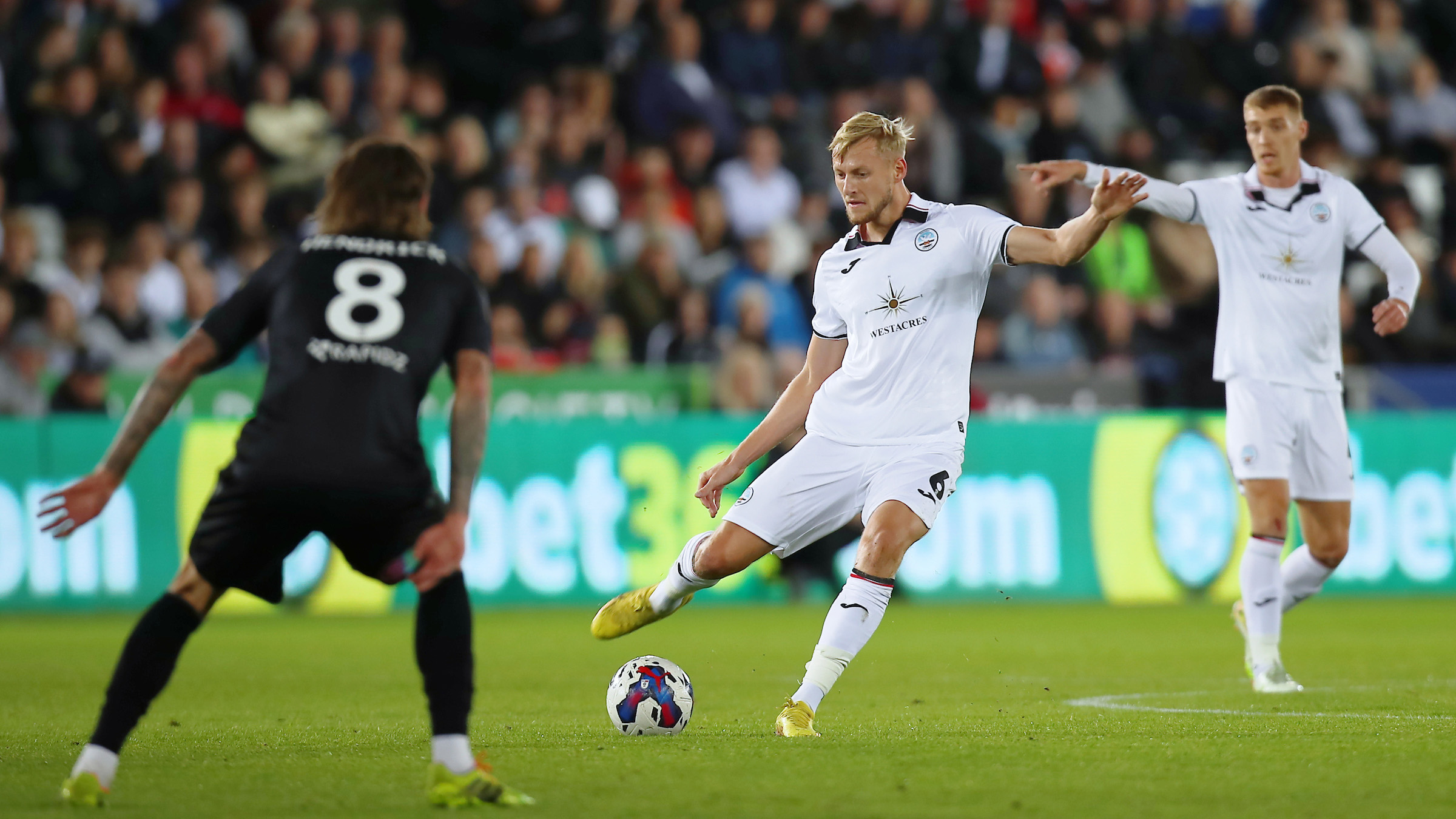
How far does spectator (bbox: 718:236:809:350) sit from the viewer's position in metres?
16.6

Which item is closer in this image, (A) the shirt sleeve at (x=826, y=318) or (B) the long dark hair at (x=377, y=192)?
(B) the long dark hair at (x=377, y=192)

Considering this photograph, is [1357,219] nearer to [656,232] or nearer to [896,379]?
[896,379]

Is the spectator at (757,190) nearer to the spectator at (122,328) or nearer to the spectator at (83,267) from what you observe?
the spectator at (122,328)

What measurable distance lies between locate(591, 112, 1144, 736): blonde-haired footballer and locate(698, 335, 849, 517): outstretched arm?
1cm

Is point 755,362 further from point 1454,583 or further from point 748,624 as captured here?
point 1454,583

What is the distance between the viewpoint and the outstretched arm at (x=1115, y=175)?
22.7 feet

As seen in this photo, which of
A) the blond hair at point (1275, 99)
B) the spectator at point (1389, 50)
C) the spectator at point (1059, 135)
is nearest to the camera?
the blond hair at point (1275, 99)

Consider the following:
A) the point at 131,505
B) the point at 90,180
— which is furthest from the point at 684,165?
the point at 131,505

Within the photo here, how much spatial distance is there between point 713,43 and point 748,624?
8657 mm

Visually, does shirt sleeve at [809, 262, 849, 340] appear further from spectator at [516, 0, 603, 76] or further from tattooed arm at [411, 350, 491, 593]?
spectator at [516, 0, 603, 76]

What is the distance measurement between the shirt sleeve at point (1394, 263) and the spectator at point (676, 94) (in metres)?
10.6

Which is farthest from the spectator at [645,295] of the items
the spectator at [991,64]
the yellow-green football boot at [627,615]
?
the yellow-green football boot at [627,615]

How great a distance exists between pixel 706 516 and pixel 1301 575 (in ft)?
19.5

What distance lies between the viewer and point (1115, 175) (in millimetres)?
6918
